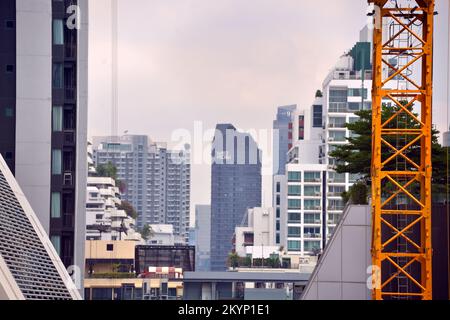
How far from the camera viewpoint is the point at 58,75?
19.8 meters

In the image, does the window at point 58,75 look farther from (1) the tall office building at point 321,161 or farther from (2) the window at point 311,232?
(2) the window at point 311,232

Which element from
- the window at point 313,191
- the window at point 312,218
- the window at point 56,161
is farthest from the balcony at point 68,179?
the window at point 312,218

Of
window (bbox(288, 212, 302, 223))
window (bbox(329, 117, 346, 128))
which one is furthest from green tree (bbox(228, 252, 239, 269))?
window (bbox(329, 117, 346, 128))

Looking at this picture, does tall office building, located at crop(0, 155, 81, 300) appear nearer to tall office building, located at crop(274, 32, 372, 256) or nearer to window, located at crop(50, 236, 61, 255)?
window, located at crop(50, 236, 61, 255)

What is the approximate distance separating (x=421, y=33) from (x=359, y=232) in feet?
14.8

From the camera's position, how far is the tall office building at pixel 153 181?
58531 millimetres

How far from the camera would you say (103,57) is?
132 ft

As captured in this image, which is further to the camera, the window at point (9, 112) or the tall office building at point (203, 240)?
the tall office building at point (203, 240)

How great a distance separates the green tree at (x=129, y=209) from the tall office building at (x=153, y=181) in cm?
119

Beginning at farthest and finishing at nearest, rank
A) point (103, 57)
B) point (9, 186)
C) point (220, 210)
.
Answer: point (220, 210)
point (103, 57)
point (9, 186)

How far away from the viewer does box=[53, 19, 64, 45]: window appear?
19469 millimetres
